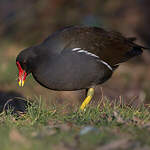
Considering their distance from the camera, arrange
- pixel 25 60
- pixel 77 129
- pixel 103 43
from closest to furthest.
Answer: pixel 77 129
pixel 25 60
pixel 103 43

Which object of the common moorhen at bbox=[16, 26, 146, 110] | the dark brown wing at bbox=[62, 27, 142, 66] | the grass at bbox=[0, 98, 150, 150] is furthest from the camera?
the dark brown wing at bbox=[62, 27, 142, 66]

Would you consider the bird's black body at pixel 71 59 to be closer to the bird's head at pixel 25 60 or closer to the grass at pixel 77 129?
the bird's head at pixel 25 60

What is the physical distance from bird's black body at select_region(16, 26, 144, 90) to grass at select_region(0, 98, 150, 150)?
594 millimetres

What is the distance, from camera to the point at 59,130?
3.80 m

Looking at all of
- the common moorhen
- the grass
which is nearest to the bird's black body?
the common moorhen

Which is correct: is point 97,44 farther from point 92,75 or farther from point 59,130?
point 59,130

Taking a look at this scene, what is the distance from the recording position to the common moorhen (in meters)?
5.50

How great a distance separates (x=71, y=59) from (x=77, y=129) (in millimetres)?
1910

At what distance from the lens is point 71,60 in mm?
5578

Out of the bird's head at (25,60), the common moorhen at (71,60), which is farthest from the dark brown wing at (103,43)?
the bird's head at (25,60)

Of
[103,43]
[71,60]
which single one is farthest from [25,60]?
[103,43]

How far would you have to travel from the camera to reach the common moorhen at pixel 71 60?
18.0 feet

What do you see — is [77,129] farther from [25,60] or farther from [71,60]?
[25,60]

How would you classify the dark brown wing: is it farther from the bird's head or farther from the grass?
the grass
